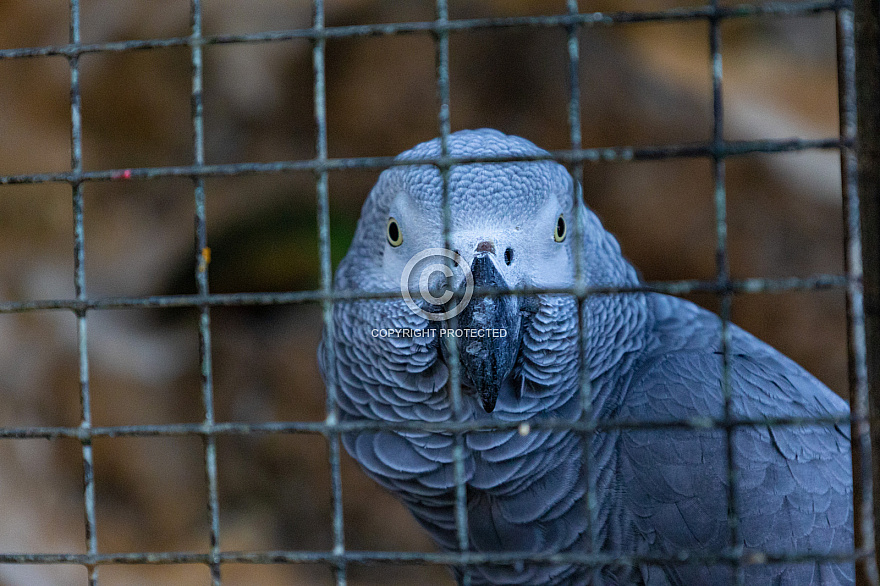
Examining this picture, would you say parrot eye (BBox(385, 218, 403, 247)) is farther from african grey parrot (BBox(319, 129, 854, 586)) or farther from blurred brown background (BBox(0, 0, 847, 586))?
blurred brown background (BBox(0, 0, 847, 586))

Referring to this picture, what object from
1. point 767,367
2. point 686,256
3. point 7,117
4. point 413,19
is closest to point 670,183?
point 686,256

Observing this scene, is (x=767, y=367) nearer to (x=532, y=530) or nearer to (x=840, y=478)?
(x=840, y=478)

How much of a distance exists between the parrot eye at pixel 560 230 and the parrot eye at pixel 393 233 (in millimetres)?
321

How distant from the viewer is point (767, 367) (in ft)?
4.54

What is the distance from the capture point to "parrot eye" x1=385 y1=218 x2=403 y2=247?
1.34 metres

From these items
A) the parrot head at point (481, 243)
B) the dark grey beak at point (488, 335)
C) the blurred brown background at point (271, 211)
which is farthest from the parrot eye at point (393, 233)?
the blurred brown background at point (271, 211)

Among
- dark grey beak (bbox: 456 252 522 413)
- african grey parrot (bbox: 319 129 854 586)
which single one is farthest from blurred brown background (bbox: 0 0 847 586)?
dark grey beak (bbox: 456 252 522 413)

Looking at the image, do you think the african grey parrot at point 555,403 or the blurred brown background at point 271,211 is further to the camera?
the blurred brown background at point 271,211

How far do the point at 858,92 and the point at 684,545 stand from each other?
2.80 ft

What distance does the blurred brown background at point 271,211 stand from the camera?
2.65m

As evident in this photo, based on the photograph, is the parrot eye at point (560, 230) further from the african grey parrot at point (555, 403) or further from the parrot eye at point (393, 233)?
the parrot eye at point (393, 233)

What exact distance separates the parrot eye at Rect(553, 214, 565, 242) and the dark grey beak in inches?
9.1

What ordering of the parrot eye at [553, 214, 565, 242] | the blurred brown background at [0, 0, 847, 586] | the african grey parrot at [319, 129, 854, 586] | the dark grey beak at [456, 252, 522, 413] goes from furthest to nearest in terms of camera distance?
1. the blurred brown background at [0, 0, 847, 586]
2. the parrot eye at [553, 214, 565, 242]
3. the african grey parrot at [319, 129, 854, 586]
4. the dark grey beak at [456, 252, 522, 413]

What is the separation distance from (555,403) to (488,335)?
28 cm
